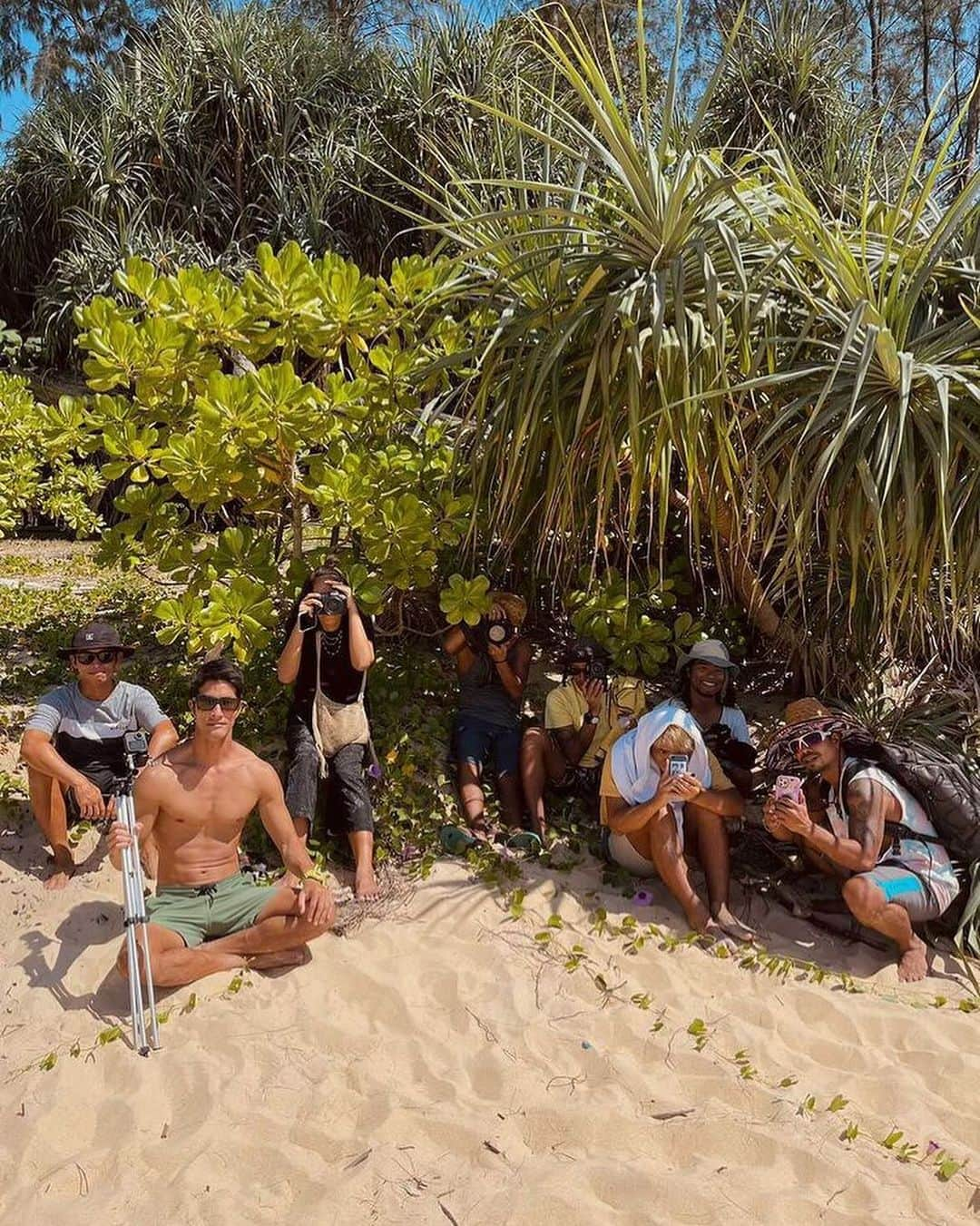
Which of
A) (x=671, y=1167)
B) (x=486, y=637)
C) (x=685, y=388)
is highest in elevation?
(x=685, y=388)

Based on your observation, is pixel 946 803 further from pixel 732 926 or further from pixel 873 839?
pixel 732 926

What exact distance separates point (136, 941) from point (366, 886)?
105cm

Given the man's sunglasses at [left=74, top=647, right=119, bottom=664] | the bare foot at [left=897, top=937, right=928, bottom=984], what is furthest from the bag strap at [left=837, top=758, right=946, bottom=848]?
the man's sunglasses at [left=74, top=647, right=119, bottom=664]

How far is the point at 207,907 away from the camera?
3797mm

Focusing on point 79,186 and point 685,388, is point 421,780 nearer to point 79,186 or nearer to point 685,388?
point 685,388

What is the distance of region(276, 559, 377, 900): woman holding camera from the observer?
449 cm

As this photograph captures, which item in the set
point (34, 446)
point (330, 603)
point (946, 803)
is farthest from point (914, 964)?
point (34, 446)

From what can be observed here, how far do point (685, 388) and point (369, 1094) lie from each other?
2742mm

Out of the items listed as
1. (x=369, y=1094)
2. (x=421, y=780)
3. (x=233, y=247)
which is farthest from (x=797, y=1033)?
(x=233, y=247)

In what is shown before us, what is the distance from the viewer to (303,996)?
3639 mm

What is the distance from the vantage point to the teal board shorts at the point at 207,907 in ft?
12.2

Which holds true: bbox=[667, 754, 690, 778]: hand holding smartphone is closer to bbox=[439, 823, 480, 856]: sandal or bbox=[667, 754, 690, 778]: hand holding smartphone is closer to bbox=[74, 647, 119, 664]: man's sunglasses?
bbox=[439, 823, 480, 856]: sandal

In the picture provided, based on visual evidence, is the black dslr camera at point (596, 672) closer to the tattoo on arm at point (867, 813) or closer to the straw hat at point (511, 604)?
the straw hat at point (511, 604)

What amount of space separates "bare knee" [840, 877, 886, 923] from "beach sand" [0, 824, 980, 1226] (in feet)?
0.76
